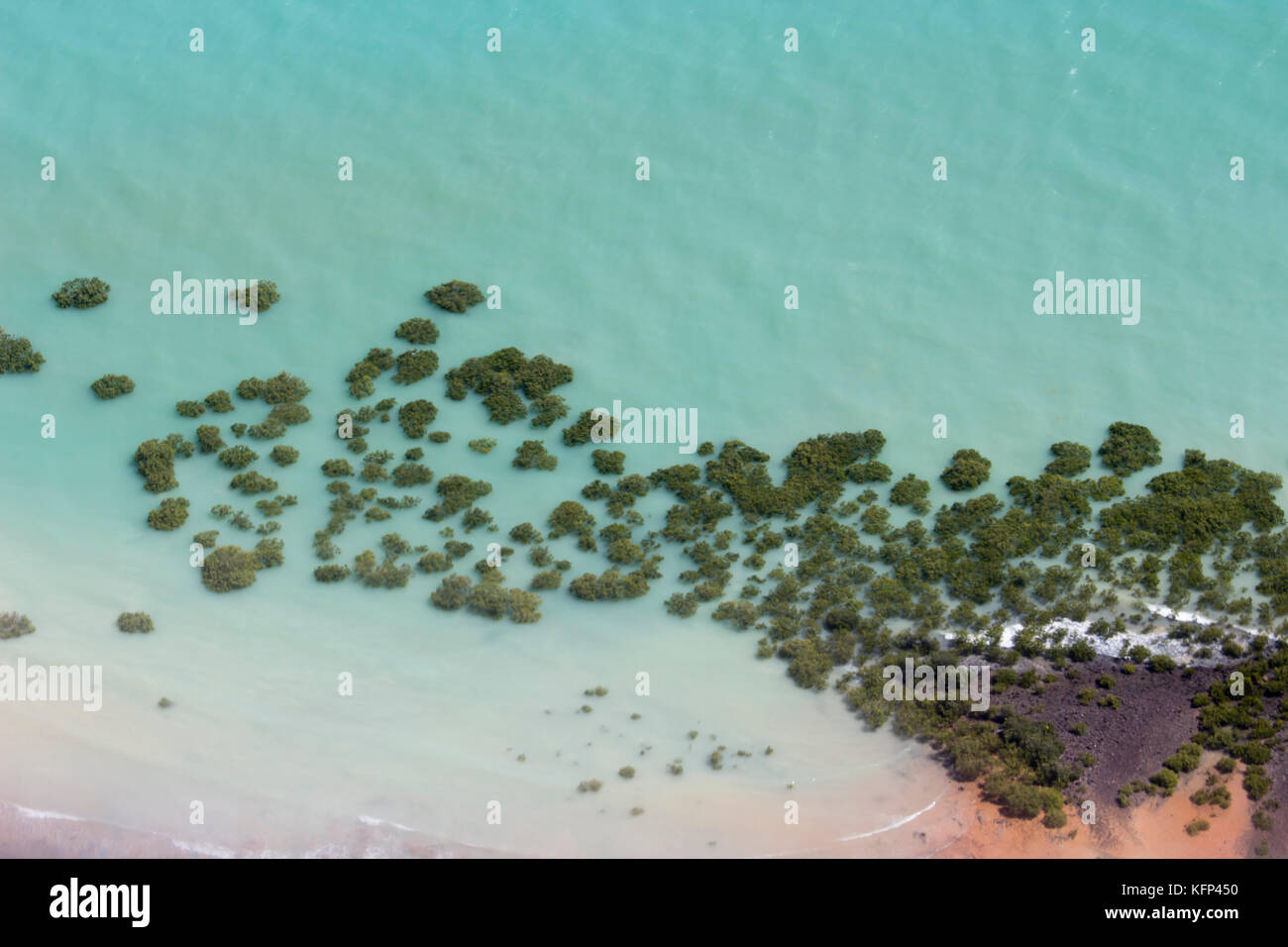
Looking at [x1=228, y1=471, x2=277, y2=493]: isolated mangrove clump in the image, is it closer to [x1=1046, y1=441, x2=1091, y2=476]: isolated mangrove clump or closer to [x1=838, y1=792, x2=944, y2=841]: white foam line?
[x1=838, y1=792, x2=944, y2=841]: white foam line

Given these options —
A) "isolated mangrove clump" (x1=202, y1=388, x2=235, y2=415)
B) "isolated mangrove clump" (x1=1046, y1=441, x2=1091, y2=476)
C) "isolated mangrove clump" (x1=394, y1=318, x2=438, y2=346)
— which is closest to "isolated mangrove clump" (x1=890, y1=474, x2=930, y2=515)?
"isolated mangrove clump" (x1=1046, y1=441, x2=1091, y2=476)

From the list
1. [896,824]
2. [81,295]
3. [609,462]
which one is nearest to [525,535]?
[609,462]

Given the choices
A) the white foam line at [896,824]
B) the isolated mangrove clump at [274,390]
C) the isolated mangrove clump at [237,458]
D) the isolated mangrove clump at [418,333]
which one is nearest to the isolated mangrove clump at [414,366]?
the isolated mangrove clump at [418,333]

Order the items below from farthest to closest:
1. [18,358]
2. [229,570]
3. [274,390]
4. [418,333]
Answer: [418,333], [18,358], [274,390], [229,570]

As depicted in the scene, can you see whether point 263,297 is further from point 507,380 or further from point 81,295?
point 507,380

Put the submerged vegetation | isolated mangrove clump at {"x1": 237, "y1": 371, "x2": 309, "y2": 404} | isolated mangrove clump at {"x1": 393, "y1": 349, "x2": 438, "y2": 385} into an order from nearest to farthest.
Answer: the submerged vegetation < isolated mangrove clump at {"x1": 237, "y1": 371, "x2": 309, "y2": 404} < isolated mangrove clump at {"x1": 393, "y1": 349, "x2": 438, "y2": 385}

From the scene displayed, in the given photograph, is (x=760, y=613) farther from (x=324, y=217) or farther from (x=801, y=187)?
(x=324, y=217)
